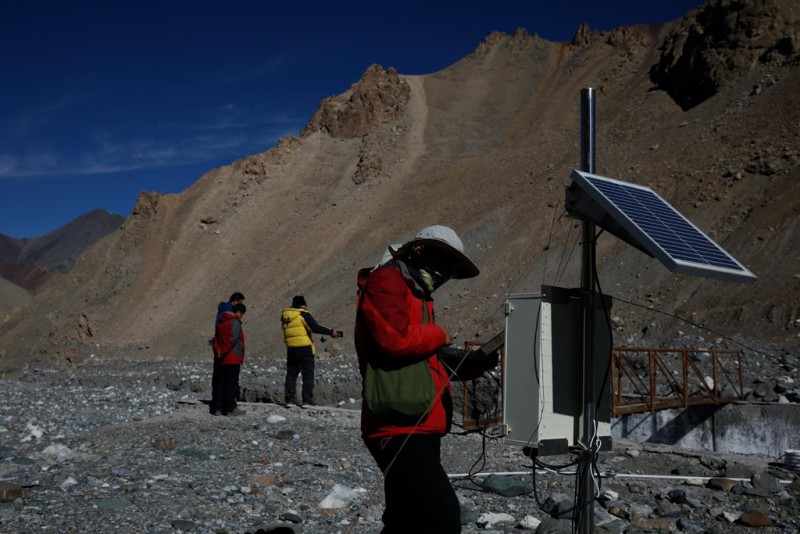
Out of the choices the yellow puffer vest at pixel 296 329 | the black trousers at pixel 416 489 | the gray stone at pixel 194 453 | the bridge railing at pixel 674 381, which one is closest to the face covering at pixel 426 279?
the black trousers at pixel 416 489

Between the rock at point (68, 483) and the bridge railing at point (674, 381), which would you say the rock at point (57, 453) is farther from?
the bridge railing at point (674, 381)

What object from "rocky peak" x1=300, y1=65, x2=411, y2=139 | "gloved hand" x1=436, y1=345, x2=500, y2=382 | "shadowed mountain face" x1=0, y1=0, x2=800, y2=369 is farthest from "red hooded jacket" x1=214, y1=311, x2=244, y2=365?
"rocky peak" x1=300, y1=65, x2=411, y2=139

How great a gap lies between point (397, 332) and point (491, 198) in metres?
27.5

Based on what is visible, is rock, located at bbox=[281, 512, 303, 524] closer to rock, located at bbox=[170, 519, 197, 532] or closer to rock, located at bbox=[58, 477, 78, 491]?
rock, located at bbox=[170, 519, 197, 532]

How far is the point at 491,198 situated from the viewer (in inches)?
1191

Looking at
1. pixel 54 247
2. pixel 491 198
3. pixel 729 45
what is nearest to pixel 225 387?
pixel 491 198

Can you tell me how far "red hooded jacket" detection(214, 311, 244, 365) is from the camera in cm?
1067

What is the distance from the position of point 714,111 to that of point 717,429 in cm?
2092

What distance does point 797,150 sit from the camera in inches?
910

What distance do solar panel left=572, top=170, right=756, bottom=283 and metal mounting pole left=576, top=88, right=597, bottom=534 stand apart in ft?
0.48

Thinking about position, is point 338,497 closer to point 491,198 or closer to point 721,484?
point 721,484

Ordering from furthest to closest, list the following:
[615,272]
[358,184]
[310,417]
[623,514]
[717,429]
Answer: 1. [358,184]
2. [615,272]
3. [717,429]
4. [310,417]
5. [623,514]

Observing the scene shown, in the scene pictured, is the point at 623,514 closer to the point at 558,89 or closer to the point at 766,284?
the point at 766,284

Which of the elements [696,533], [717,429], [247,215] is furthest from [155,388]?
[247,215]
